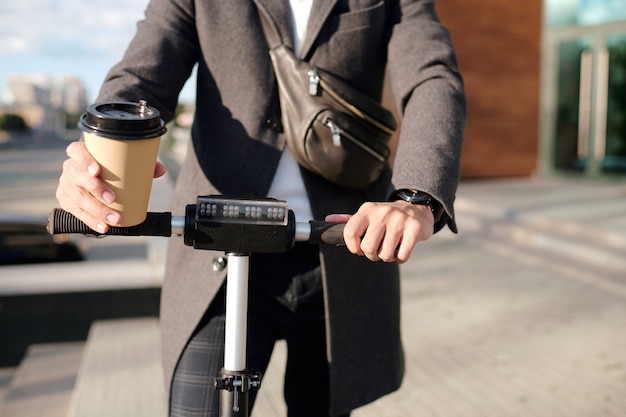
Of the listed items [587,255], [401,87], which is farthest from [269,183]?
[587,255]

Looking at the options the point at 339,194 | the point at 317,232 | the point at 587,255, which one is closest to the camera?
the point at 317,232

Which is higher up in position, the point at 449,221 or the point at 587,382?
the point at 449,221

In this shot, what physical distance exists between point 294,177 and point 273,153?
8cm

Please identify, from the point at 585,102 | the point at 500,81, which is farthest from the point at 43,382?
the point at 585,102

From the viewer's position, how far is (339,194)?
64.1 inches

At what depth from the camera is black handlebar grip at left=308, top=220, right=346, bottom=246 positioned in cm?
115

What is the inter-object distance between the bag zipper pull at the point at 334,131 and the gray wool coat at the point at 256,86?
134 millimetres

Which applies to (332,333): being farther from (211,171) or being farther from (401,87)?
(401,87)

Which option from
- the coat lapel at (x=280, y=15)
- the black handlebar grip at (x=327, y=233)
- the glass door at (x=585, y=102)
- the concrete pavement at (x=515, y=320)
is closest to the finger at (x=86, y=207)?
the black handlebar grip at (x=327, y=233)

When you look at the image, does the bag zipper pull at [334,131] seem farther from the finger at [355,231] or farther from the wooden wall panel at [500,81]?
the wooden wall panel at [500,81]

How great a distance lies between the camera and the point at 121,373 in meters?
4.06

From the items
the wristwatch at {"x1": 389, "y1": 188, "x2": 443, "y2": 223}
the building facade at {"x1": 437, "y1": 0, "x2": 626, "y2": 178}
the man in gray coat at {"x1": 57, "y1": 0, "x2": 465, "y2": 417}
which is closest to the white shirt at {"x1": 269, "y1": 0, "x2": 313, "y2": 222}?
the man in gray coat at {"x1": 57, "y1": 0, "x2": 465, "y2": 417}

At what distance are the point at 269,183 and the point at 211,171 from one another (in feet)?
0.49

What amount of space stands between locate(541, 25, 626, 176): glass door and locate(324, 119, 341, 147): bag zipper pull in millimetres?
13035
